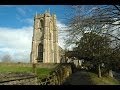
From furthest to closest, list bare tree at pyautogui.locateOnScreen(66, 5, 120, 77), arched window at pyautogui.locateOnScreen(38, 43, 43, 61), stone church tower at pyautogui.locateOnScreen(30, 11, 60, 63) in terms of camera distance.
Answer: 1. arched window at pyautogui.locateOnScreen(38, 43, 43, 61)
2. stone church tower at pyautogui.locateOnScreen(30, 11, 60, 63)
3. bare tree at pyautogui.locateOnScreen(66, 5, 120, 77)

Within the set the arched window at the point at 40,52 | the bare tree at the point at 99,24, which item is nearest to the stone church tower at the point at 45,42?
the arched window at the point at 40,52

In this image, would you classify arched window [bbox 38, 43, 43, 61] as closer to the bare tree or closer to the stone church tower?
the stone church tower

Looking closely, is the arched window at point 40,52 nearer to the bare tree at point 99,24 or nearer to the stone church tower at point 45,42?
the stone church tower at point 45,42

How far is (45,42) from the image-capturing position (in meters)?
56.2

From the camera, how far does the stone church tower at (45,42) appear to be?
53.6 metres

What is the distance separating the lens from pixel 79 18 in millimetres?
7398

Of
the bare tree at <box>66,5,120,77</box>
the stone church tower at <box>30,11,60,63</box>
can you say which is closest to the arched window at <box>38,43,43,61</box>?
the stone church tower at <box>30,11,60,63</box>

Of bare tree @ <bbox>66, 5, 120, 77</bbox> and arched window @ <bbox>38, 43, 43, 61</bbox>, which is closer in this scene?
bare tree @ <bbox>66, 5, 120, 77</bbox>

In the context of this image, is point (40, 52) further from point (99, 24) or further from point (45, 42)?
point (99, 24)

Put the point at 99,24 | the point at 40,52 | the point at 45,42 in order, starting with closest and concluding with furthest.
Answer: the point at 99,24 < the point at 45,42 < the point at 40,52

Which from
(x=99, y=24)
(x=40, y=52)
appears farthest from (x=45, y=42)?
(x=99, y=24)

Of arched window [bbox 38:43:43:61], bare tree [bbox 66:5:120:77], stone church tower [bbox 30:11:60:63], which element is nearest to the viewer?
bare tree [bbox 66:5:120:77]

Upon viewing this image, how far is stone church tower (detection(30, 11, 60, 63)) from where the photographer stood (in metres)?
53.6
